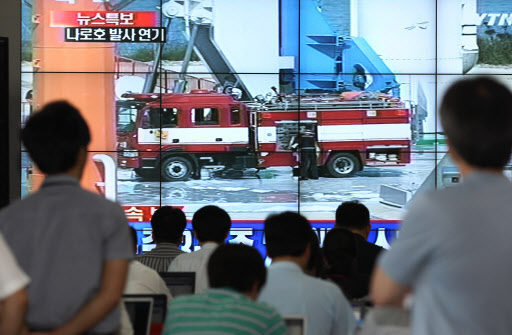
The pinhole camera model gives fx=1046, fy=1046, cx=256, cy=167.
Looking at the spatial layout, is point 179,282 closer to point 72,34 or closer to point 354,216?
point 354,216

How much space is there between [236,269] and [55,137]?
1.80ft

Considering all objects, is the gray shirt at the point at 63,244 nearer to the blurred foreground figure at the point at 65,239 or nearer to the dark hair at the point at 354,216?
the blurred foreground figure at the point at 65,239

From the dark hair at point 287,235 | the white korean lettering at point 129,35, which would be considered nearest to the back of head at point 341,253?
the dark hair at point 287,235

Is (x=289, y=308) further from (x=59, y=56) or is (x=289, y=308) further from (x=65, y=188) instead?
(x=59, y=56)

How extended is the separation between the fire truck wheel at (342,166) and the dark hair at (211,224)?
3.95m

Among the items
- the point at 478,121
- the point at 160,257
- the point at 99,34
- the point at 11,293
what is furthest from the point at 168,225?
the point at 99,34

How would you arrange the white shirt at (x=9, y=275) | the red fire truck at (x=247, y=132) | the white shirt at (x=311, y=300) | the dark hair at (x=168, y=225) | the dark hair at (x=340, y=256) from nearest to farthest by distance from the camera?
the white shirt at (x=9, y=275)
the white shirt at (x=311, y=300)
the dark hair at (x=340, y=256)
the dark hair at (x=168, y=225)
the red fire truck at (x=247, y=132)

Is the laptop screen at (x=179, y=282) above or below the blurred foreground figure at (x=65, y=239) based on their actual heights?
below

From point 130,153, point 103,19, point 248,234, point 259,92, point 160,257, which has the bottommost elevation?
point 248,234

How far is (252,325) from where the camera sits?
229 cm

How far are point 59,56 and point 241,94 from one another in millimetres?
1556

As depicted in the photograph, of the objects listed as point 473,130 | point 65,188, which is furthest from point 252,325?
point 473,130

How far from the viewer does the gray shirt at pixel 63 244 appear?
6.95 ft

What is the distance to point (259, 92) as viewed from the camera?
884 cm
